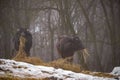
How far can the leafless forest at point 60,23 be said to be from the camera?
1216 centimetres

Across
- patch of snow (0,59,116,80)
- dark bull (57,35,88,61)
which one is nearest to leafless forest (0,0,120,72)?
dark bull (57,35,88,61)

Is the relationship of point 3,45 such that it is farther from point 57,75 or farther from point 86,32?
point 57,75

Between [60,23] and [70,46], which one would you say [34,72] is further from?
[60,23]

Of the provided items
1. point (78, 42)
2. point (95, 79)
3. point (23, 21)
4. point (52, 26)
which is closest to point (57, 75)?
point (95, 79)

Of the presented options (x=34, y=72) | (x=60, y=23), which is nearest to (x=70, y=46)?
(x=34, y=72)

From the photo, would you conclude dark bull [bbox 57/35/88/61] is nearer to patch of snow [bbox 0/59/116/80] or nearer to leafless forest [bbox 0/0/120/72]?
patch of snow [bbox 0/59/116/80]

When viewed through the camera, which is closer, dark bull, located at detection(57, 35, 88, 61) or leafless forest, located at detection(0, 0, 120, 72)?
dark bull, located at detection(57, 35, 88, 61)

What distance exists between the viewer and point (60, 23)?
13461 millimetres

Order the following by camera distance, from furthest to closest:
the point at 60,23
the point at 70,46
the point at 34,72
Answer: the point at 60,23, the point at 70,46, the point at 34,72

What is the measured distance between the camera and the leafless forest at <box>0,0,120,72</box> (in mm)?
12156

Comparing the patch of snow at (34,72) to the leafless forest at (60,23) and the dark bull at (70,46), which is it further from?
the leafless forest at (60,23)

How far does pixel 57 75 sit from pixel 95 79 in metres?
0.58

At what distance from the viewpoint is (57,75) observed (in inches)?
161

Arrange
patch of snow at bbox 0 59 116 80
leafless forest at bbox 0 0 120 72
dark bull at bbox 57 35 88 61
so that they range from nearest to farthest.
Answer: patch of snow at bbox 0 59 116 80 < dark bull at bbox 57 35 88 61 < leafless forest at bbox 0 0 120 72
